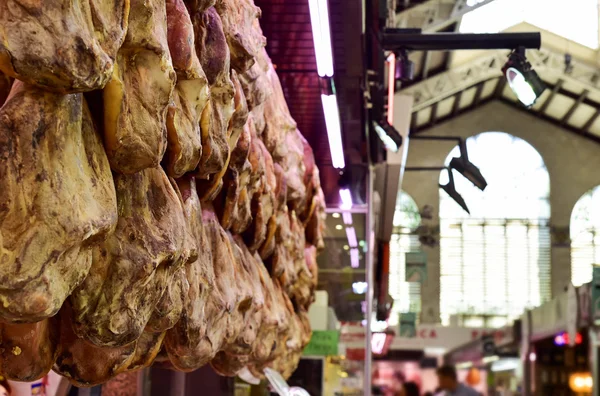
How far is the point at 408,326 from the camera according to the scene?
2106 centimetres

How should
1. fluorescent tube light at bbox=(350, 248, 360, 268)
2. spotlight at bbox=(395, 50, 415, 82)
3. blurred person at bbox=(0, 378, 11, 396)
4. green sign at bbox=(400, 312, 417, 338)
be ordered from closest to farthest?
blurred person at bbox=(0, 378, 11, 396) < spotlight at bbox=(395, 50, 415, 82) < fluorescent tube light at bbox=(350, 248, 360, 268) < green sign at bbox=(400, 312, 417, 338)

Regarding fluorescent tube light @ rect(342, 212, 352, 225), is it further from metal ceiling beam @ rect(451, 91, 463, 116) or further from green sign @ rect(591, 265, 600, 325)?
metal ceiling beam @ rect(451, 91, 463, 116)

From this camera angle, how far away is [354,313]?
7.07m

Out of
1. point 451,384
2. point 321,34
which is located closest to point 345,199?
point 451,384

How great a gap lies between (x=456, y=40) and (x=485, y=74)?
669 inches

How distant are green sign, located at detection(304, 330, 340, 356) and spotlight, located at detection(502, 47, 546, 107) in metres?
2.33

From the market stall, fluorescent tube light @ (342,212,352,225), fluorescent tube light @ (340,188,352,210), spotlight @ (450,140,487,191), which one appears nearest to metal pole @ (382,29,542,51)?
fluorescent tube light @ (340,188,352,210)

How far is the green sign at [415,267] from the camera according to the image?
16.9 m

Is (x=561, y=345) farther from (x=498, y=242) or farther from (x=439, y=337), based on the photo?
(x=498, y=242)

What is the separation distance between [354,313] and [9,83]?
19.7 feet

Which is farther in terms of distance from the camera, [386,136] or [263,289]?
[386,136]

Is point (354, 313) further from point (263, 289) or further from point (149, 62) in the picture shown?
point (149, 62)

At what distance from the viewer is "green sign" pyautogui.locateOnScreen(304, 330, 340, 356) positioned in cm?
688

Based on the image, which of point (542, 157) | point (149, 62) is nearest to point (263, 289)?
point (149, 62)
